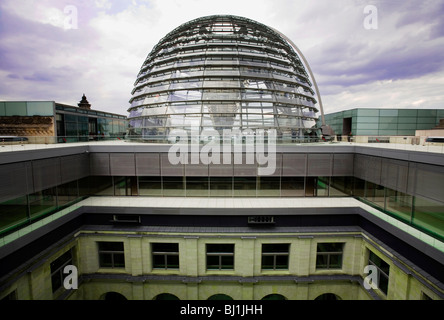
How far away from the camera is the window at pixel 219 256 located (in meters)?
13.9

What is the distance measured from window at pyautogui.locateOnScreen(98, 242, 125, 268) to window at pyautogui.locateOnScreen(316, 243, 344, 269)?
13381 millimetres

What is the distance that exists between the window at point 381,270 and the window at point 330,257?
1.80m

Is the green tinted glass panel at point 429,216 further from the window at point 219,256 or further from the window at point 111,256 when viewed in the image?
the window at point 111,256

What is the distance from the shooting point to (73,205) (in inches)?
551

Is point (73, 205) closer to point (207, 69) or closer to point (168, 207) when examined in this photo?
point (168, 207)

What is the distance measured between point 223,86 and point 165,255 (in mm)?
13379

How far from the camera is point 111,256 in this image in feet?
46.6

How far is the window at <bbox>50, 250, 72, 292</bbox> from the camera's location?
39.6 ft

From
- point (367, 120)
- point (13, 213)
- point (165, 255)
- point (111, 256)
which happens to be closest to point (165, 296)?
point (165, 255)

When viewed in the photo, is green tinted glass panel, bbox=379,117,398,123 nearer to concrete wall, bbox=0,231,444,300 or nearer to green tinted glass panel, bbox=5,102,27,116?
concrete wall, bbox=0,231,444,300

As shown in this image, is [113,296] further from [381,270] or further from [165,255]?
[381,270]

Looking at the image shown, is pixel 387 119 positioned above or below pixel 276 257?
above

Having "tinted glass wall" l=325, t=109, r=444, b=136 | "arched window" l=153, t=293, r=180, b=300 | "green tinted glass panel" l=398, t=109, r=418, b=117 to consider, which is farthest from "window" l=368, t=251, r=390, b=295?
"green tinted glass panel" l=398, t=109, r=418, b=117
